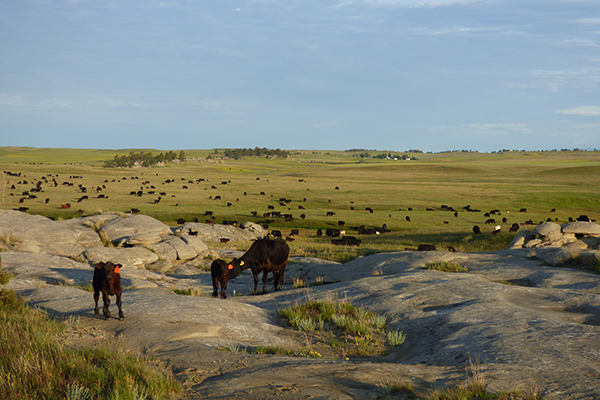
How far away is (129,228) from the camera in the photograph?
2923 centimetres

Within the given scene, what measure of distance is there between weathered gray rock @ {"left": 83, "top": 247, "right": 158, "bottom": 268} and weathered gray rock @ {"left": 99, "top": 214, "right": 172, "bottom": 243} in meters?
3.34

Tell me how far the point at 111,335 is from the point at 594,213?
66.2 meters

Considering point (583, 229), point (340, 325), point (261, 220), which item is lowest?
point (261, 220)

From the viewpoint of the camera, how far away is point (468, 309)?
1138 centimetres

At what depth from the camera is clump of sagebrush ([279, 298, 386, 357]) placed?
1003 cm

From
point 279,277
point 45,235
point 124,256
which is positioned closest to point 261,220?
point 45,235

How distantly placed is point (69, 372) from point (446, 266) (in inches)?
628

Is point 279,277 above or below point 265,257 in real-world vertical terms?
below

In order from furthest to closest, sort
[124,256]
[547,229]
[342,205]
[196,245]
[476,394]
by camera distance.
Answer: [342,205], [196,245], [547,229], [124,256], [476,394]

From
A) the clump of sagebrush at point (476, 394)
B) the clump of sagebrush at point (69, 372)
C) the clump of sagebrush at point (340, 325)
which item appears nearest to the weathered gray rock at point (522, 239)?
the clump of sagebrush at point (340, 325)

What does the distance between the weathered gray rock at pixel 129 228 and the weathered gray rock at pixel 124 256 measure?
3.34 meters

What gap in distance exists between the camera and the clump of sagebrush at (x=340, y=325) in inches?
395

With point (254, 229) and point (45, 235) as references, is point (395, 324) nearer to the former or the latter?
point (45, 235)

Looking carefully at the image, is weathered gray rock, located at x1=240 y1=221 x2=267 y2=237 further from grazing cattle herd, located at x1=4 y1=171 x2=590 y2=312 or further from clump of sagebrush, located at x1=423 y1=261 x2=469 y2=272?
clump of sagebrush, located at x1=423 y1=261 x2=469 y2=272
